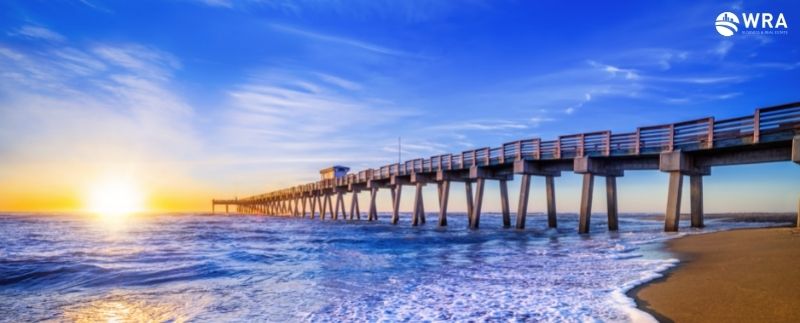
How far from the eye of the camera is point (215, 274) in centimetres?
923

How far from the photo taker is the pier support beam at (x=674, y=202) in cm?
1571

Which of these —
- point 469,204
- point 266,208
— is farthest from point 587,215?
point 266,208

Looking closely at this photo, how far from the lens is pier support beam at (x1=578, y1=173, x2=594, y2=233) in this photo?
18875 mm

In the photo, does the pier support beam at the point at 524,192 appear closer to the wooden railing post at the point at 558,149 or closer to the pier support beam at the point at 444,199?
the wooden railing post at the point at 558,149

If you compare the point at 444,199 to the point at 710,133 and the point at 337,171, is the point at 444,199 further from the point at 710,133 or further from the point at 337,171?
the point at 337,171

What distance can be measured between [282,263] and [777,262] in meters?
9.22

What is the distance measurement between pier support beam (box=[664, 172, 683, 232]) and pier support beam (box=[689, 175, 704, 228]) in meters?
1.01

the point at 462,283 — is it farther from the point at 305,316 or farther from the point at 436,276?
the point at 305,316

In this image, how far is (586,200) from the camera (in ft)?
62.5

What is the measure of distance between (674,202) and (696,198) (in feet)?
5.67

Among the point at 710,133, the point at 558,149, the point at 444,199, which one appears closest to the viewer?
the point at 710,133

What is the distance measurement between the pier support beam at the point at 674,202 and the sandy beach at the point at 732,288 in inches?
307

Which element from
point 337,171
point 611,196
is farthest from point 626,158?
point 337,171

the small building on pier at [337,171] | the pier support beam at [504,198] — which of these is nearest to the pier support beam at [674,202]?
the pier support beam at [504,198]
